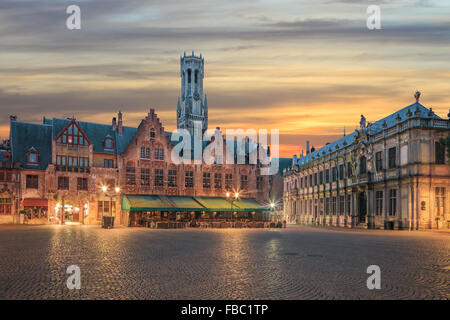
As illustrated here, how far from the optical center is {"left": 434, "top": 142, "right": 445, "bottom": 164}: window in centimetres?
4275

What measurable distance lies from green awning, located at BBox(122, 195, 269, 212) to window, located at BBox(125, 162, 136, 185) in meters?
2.25

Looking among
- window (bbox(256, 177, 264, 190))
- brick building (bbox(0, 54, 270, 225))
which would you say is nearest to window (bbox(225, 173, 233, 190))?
brick building (bbox(0, 54, 270, 225))

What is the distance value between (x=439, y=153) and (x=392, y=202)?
7.06 metres

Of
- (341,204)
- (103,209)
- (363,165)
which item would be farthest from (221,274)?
(341,204)

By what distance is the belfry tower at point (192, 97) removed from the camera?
12769 centimetres

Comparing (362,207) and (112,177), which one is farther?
(112,177)

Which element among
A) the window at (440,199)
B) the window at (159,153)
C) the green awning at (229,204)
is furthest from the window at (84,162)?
the window at (440,199)

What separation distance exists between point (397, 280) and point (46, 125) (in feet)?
178

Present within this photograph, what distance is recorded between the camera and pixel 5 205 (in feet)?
169

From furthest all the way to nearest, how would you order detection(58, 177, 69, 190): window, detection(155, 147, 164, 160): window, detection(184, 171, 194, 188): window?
detection(184, 171, 194, 188): window → detection(155, 147, 164, 160): window → detection(58, 177, 69, 190): window

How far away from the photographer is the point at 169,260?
16266mm

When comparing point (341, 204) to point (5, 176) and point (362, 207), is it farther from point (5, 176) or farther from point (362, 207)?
point (5, 176)

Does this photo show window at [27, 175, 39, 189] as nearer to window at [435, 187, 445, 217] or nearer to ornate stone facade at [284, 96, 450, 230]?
ornate stone facade at [284, 96, 450, 230]
